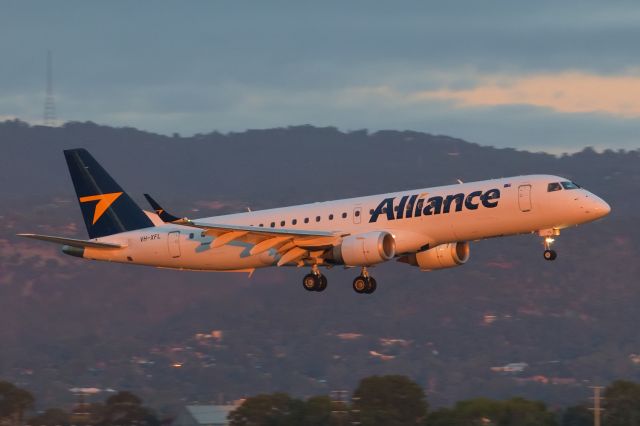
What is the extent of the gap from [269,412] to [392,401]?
12487 millimetres

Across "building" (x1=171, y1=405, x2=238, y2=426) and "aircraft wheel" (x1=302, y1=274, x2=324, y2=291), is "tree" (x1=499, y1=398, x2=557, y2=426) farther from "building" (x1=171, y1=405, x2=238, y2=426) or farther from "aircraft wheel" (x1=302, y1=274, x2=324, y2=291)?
"aircraft wheel" (x1=302, y1=274, x2=324, y2=291)

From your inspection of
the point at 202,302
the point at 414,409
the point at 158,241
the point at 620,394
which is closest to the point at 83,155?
the point at 158,241

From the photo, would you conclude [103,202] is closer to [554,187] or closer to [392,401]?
[554,187]

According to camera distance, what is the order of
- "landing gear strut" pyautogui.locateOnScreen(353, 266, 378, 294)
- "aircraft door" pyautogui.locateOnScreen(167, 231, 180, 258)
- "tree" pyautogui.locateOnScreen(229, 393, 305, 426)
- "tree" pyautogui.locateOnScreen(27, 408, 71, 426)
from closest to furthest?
"landing gear strut" pyautogui.locateOnScreen(353, 266, 378, 294), "aircraft door" pyautogui.locateOnScreen(167, 231, 180, 258), "tree" pyautogui.locateOnScreen(27, 408, 71, 426), "tree" pyautogui.locateOnScreen(229, 393, 305, 426)

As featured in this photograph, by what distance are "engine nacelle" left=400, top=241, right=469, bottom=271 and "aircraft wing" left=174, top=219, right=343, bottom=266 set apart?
190 inches

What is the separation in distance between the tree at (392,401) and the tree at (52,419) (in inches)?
853

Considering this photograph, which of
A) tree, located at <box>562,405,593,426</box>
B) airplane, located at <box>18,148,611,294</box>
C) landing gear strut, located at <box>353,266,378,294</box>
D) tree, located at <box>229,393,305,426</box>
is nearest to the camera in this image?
airplane, located at <box>18,148,611,294</box>

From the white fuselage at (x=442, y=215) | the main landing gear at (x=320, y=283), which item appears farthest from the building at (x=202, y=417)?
the main landing gear at (x=320, y=283)

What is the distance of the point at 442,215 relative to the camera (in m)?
58.7

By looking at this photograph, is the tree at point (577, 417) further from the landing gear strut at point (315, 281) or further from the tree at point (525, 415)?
the landing gear strut at point (315, 281)

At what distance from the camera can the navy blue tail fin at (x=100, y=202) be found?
68.1 metres

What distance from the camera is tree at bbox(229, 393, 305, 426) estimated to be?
9700 centimetres

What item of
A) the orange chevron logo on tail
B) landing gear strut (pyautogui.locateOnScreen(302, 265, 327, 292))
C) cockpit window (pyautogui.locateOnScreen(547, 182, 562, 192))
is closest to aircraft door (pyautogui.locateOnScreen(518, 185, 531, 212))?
cockpit window (pyautogui.locateOnScreen(547, 182, 562, 192))

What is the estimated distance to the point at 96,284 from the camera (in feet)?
563
